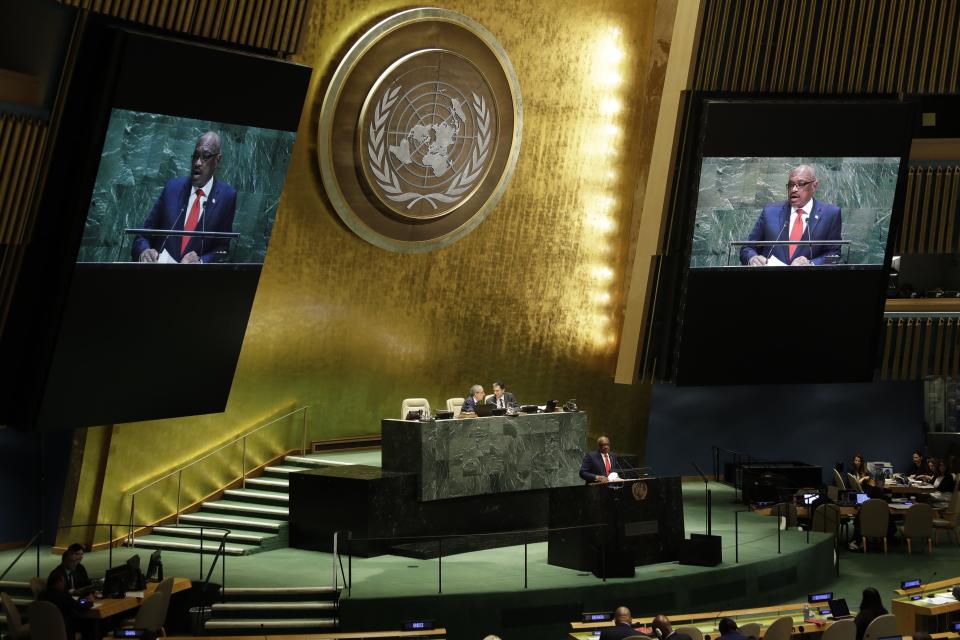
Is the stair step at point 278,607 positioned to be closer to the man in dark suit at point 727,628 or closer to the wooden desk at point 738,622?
the wooden desk at point 738,622

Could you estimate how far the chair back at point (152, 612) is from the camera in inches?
417

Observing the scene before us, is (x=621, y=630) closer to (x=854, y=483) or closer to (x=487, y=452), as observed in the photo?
(x=487, y=452)

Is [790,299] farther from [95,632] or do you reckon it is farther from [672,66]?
[95,632]

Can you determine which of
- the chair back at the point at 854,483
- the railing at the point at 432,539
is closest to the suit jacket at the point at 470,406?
the railing at the point at 432,539

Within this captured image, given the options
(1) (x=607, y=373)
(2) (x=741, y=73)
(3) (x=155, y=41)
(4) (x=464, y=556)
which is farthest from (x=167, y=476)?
(2) (x=741, y=73)

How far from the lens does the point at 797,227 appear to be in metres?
16.7

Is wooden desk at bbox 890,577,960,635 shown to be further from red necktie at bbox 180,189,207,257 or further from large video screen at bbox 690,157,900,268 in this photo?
red necktie at bbox 180,189,207,257

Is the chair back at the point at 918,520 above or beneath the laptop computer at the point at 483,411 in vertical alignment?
beneath

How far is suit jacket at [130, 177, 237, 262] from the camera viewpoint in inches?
480

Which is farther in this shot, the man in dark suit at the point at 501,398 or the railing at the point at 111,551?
the man in dark suit at the point at 501,398

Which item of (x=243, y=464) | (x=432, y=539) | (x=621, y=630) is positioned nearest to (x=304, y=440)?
(x=243, y=464)

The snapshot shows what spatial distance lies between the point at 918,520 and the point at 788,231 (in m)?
4.08

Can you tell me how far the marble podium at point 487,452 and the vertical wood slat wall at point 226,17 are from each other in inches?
168

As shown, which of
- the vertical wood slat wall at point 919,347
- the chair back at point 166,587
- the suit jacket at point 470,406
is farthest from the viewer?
the vertical wood slat wall at point 919,347
